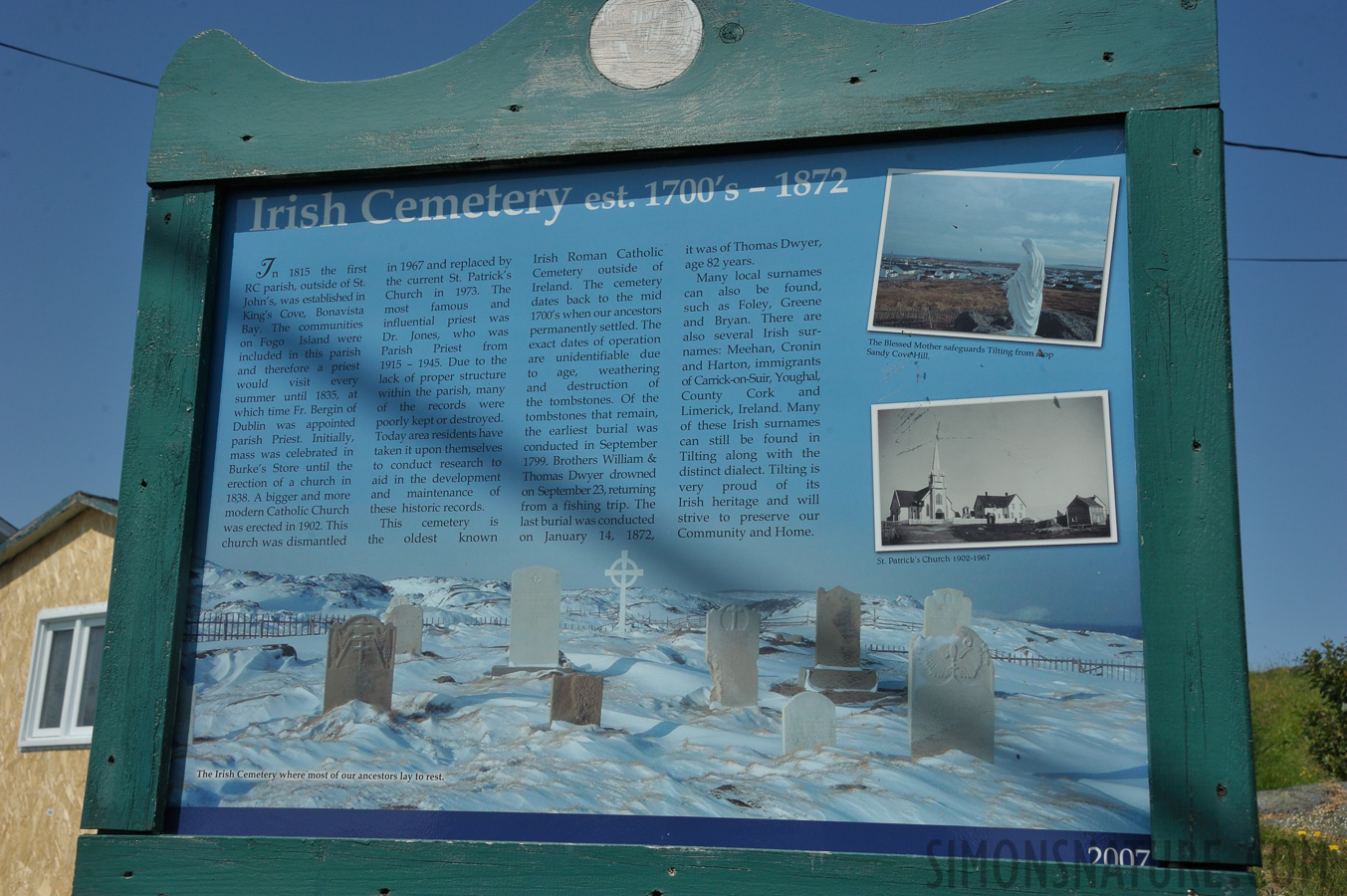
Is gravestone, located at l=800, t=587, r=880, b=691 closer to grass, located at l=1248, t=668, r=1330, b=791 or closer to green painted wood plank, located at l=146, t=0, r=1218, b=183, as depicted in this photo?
green painted wood plank, located at l=146, t=0, r=1218, b=183

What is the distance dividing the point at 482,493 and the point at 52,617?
31.9 feet

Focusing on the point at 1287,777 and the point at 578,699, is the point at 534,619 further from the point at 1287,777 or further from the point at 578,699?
the point at 1287,777

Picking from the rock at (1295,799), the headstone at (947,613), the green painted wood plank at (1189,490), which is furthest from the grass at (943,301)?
the rock at (1295,799)

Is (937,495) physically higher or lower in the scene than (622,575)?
higher

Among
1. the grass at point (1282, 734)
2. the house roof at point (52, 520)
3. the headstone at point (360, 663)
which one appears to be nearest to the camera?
the headstone at point (360, 663)

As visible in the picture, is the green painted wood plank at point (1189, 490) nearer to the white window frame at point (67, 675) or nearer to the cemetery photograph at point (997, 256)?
the cemetery photograph at point (997, 256)

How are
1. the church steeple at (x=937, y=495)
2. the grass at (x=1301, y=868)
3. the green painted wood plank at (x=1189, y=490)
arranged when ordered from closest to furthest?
1. the green painted wood plank at (x=1189, y=490)
2. the church steeple at (x=937, y=495)
3. the grass at (x=1301, y=868)

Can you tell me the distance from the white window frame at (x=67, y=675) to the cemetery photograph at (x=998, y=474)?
9.80 meters

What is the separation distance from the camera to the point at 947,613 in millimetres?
2729

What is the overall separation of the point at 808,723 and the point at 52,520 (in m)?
10.1

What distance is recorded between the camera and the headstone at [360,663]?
3.00 meters

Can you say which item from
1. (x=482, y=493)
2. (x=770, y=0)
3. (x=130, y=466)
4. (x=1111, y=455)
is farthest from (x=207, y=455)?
(x=1111, y=455)

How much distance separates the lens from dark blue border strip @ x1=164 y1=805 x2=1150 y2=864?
258 cm

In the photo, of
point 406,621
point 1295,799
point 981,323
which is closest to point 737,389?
point 981,323
